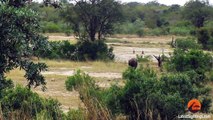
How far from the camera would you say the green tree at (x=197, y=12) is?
62.9 meters

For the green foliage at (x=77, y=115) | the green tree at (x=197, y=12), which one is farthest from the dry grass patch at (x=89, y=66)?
the green tree at (x=197, y=12)

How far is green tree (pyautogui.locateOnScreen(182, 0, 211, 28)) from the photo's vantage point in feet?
206

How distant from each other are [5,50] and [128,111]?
3161 millimetres

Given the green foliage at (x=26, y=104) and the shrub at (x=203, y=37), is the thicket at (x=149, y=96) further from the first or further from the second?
the shrub at (x=203, y=37)

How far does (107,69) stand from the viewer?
86.2ft

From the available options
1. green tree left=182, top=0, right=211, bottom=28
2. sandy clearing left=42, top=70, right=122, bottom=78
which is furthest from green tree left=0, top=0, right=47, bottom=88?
green tree left=182, top=0, right=211, bottom=28

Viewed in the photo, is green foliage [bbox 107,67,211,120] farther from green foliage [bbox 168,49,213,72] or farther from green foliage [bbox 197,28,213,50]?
green foliage [bbox 197,28,213,50]

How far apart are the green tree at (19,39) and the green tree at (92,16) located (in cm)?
2620

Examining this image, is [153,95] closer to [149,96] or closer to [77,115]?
[149,96]

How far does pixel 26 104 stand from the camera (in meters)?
7.95

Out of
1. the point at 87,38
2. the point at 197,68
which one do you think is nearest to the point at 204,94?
the point at 197,68

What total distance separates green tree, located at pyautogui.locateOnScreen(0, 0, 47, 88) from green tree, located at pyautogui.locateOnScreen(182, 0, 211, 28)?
189 ft

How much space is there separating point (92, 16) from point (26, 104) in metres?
25.9

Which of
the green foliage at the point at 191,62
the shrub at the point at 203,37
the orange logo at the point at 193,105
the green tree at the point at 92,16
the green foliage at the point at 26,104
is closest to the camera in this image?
the green foliage at the point at 26,104
